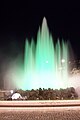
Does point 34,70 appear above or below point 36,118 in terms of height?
above

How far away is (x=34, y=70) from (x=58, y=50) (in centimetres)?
653

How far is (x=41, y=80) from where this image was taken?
91.1ft

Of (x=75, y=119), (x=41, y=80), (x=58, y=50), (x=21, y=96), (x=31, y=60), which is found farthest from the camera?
(x=58, y=50)

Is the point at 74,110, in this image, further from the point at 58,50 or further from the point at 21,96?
the point at 58,50

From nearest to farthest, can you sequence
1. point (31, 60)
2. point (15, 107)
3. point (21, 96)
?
point (15, 107)
point (21, 96)
point (31, 60)

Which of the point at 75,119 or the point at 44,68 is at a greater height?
the point at 44,68

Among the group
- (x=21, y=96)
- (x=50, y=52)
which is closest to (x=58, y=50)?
(x=50, y=52)

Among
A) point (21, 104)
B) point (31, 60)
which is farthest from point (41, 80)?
point (21, 104)

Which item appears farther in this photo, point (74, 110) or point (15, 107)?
point (15, 107)

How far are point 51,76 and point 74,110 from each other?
13.3m

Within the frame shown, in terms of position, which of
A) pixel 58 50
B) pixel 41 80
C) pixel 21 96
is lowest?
pixel 21 96

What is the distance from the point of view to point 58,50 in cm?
3444

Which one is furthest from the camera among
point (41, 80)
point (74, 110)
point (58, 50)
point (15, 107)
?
point (58, 50)

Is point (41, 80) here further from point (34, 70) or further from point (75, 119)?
point (75, 119)
